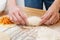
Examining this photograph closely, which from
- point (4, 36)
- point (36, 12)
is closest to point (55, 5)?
point (36, 12)

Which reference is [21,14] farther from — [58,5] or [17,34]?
[58,5]

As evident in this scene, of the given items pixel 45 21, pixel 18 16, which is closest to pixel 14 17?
pixel 18 16

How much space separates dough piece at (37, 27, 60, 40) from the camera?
22.1 inches

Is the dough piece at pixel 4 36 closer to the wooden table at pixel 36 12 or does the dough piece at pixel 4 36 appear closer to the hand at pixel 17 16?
the hand at pixel 17 16

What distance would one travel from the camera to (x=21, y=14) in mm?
649

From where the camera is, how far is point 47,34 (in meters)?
0.58

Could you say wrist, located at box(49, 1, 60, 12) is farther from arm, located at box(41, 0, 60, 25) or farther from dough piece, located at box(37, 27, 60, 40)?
dough piece, located at box(37, 27, 60, 40)

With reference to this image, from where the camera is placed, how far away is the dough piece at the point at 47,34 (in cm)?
56

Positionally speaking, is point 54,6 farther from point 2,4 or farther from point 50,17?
point 2,4

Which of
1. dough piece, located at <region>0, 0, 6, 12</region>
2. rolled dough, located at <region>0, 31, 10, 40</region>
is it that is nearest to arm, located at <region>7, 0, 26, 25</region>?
rolled dough, located at <region>0, 31, 10, 40</region>

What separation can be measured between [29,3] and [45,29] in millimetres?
302

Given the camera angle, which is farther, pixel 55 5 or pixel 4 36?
pixel 55 5

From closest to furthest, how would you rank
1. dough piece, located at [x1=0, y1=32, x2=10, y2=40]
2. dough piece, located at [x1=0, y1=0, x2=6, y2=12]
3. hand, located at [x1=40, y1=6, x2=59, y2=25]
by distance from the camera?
dough piece, located at [x1=0, y1=32, x2=10, y2=40] → hand, located at [x1=40, y1=6, x2=59, y2=25] → dough piece, located at [x1=0, y1=0, x2=6, y2=12]

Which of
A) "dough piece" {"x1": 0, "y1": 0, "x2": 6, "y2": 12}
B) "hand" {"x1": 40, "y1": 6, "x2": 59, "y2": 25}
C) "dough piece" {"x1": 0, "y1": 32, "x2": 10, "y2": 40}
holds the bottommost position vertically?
"dough piece" {"x1": 0, "y1": 32, "x2": 10, "y2": 40}
